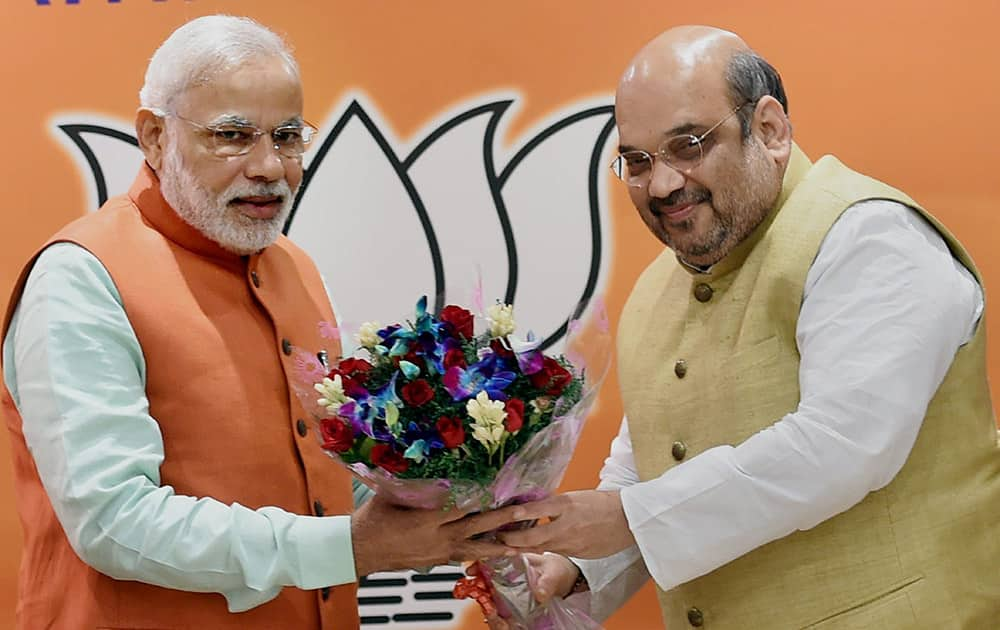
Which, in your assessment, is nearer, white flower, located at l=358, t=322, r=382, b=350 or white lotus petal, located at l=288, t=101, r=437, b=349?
white flower, located at l=358, t=322, r=382, b=350

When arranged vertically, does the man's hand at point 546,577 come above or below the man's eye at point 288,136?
below

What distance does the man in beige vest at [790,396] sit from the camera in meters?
2.14

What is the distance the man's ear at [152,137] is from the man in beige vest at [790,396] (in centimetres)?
94

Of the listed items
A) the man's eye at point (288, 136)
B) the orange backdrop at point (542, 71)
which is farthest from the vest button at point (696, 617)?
the man's eye at point (288, 136)

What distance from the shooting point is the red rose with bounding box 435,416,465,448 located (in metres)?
1.97

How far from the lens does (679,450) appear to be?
2.39 m

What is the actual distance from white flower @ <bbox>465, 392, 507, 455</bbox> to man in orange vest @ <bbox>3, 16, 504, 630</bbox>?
29cm

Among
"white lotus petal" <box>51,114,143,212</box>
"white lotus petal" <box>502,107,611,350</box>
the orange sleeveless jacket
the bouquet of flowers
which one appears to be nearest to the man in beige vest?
the bouquet of flowers

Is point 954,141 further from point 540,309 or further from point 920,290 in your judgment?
point 920,290

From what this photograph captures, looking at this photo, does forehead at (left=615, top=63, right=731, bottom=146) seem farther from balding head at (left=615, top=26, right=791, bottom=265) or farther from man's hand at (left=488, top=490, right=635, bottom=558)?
man's hand at (left=488, top=490, right=635, bottom=558)

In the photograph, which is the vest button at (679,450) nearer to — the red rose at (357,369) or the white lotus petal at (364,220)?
the red rose at (357,369)

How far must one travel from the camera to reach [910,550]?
2219 mm

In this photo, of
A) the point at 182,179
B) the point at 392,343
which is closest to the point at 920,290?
the point at 392,343

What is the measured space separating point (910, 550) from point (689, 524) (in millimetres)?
408
